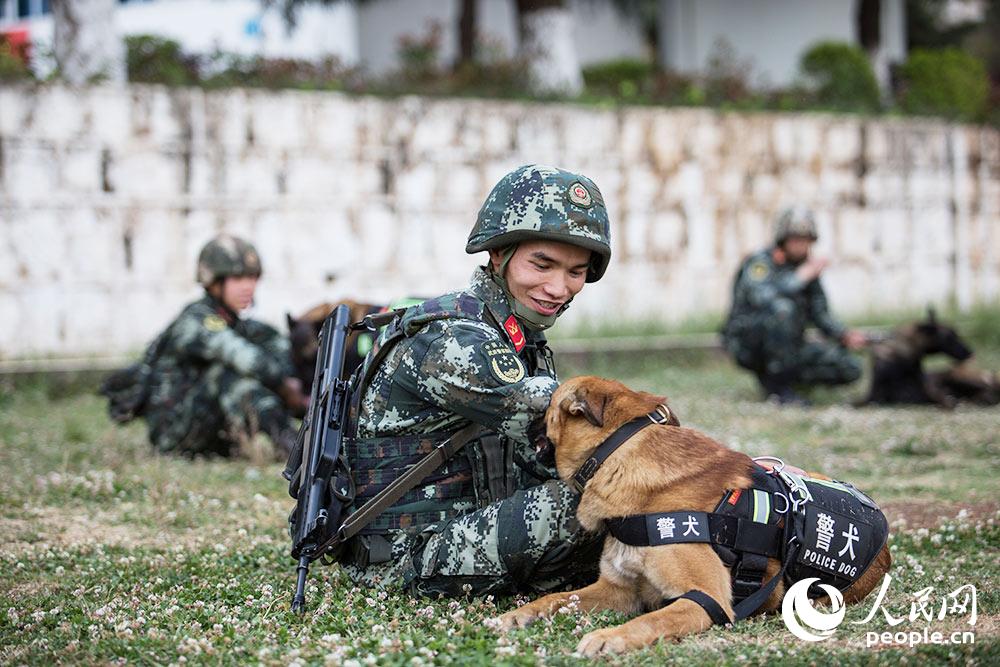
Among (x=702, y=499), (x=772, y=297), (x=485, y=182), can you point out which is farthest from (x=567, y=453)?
(x=485, y=182)

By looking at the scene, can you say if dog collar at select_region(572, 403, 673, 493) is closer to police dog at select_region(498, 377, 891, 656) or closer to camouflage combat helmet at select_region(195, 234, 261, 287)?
police dog at select_region(498, 377, 891, 656)

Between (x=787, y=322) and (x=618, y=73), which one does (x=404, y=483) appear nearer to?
(x=787, y=322)

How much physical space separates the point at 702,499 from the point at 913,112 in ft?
52.3

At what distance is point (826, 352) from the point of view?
11.3 meters

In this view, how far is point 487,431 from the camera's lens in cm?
443

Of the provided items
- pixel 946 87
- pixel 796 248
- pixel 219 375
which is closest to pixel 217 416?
pixel 219 375

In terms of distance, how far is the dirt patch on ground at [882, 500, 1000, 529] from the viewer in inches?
232

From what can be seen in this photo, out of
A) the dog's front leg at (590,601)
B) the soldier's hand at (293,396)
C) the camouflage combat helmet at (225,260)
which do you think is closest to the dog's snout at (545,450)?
the dog's front leg at (590,601)

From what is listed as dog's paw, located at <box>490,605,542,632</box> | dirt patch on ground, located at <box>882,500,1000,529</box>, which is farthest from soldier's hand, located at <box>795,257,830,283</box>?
dog's paw, located at <box>490,605,542,632</box>

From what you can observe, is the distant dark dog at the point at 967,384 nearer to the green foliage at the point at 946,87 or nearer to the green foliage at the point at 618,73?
the green foliage at the point at 618,73

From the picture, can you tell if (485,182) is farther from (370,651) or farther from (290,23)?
(370,651)

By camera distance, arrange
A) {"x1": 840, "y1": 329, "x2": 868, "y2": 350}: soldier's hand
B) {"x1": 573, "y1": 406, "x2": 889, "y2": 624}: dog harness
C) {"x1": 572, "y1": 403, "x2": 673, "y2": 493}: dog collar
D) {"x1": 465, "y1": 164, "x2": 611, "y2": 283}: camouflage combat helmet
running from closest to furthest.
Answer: {"x1": 573, "y1": 406, "x2": 889, "y2": 624}: dog harness < {"x1": 572, "y1": 403, "x2": 673, "y2": 493}: dog collar < {"x1": 465, "y1": 164, "x2": 611, "y2": 283}: camouflage combat helmet < {"x1": 840, "y1": 329, "x2": 868, "y2": 350}: soldier's hand

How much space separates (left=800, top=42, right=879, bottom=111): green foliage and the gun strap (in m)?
14.6

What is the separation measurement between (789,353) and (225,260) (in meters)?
5.68
